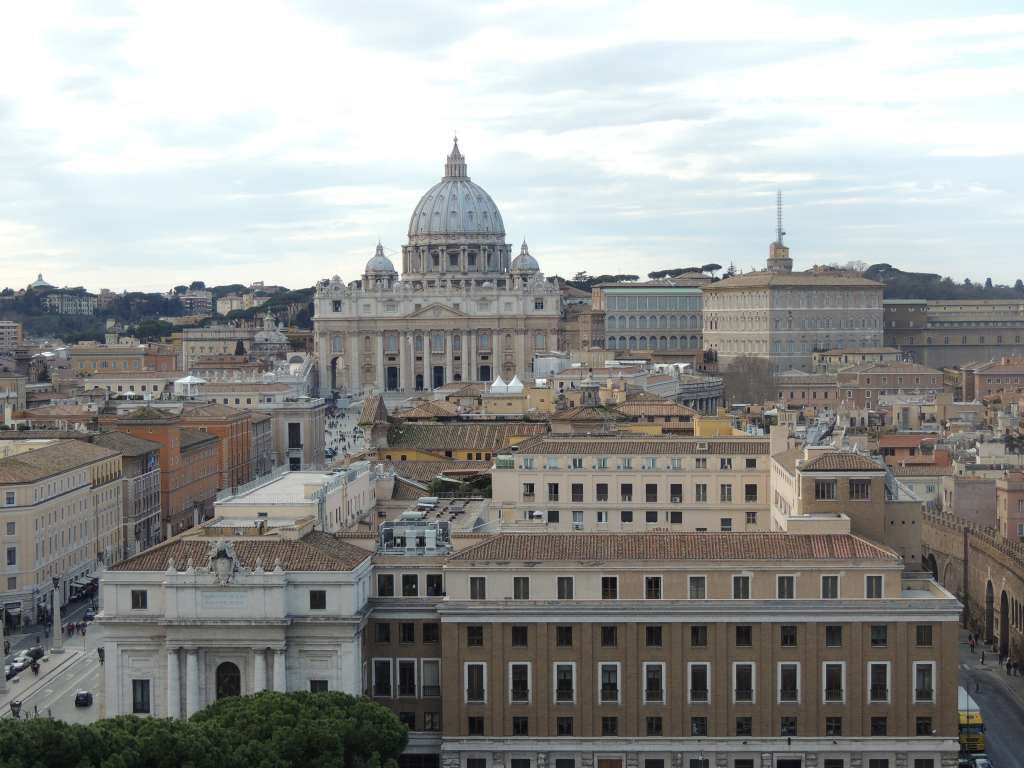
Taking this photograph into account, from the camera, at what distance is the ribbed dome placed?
529ft

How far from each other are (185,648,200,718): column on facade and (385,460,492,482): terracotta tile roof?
54.6 ft

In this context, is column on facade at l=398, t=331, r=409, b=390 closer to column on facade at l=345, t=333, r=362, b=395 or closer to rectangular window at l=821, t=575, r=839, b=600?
column on facade at l=345, t=333, r=362, b=395

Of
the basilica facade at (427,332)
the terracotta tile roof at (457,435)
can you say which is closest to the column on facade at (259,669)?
the terracotta tile roof at (457,435)

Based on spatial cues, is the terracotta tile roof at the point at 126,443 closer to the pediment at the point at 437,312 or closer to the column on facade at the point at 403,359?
the column on facade at the point at 403,359

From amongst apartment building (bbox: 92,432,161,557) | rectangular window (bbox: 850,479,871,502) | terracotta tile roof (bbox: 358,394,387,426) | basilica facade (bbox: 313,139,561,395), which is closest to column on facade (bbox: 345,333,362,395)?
basilica facade (bbox: 313,139,561,395)

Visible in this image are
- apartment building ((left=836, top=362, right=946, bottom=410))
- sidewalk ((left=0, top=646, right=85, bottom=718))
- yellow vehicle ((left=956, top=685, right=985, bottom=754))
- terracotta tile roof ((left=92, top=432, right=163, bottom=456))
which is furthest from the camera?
apartment building ((left=836, top=362, right=946, bottom=410))

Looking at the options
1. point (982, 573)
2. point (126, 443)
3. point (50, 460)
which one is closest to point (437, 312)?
point (126, 443)

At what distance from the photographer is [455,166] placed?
544 ft

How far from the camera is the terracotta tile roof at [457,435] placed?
1997 inches

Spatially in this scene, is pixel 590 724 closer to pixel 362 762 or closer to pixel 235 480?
pixel 362 762

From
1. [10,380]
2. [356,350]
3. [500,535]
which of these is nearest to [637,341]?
[356,350]

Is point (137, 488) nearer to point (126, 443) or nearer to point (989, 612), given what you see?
point (126, 443)

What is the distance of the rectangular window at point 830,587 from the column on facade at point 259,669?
25.1ft

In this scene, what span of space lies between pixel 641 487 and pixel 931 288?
5357 inches
